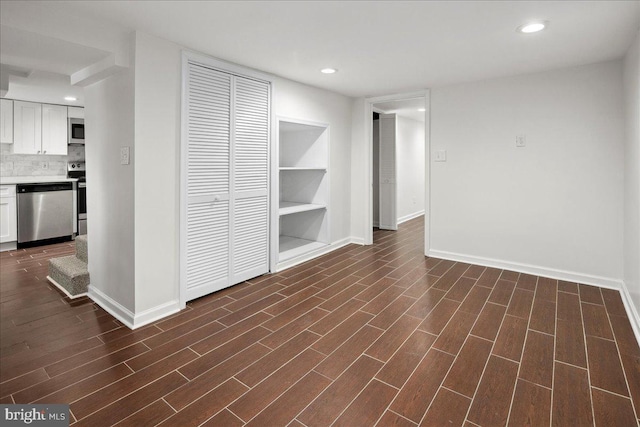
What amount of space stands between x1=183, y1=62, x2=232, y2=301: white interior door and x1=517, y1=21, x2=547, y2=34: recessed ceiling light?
2.48 metres

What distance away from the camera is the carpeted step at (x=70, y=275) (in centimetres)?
317

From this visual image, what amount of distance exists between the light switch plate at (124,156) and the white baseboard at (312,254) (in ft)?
6.43

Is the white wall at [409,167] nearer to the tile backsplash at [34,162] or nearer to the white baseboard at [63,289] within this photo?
the white baseboard at [63,289]

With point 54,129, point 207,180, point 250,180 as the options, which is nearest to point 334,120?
point 250,180

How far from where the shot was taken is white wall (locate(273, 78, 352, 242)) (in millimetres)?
4008

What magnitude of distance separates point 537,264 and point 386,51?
2843 millimetres

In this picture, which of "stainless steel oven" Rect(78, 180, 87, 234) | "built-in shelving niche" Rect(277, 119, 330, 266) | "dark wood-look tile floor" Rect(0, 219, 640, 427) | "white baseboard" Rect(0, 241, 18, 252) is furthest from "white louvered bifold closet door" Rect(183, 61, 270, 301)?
"white baseboard" Rect(0, 241, 18, 252)

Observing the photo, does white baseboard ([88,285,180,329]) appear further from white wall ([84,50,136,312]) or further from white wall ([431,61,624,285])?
white wall ([431,61,624,285])

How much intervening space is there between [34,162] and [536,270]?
7.50m

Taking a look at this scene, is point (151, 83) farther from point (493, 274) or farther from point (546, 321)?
point (493, 274)


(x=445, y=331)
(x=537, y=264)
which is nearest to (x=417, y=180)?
(x=537, y=264)

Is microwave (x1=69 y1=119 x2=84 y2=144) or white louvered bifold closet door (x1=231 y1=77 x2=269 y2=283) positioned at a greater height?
microwave (x1=69 y1=119 x2=84 y2=144)

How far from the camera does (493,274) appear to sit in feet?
12.6

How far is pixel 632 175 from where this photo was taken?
2.79 meters
